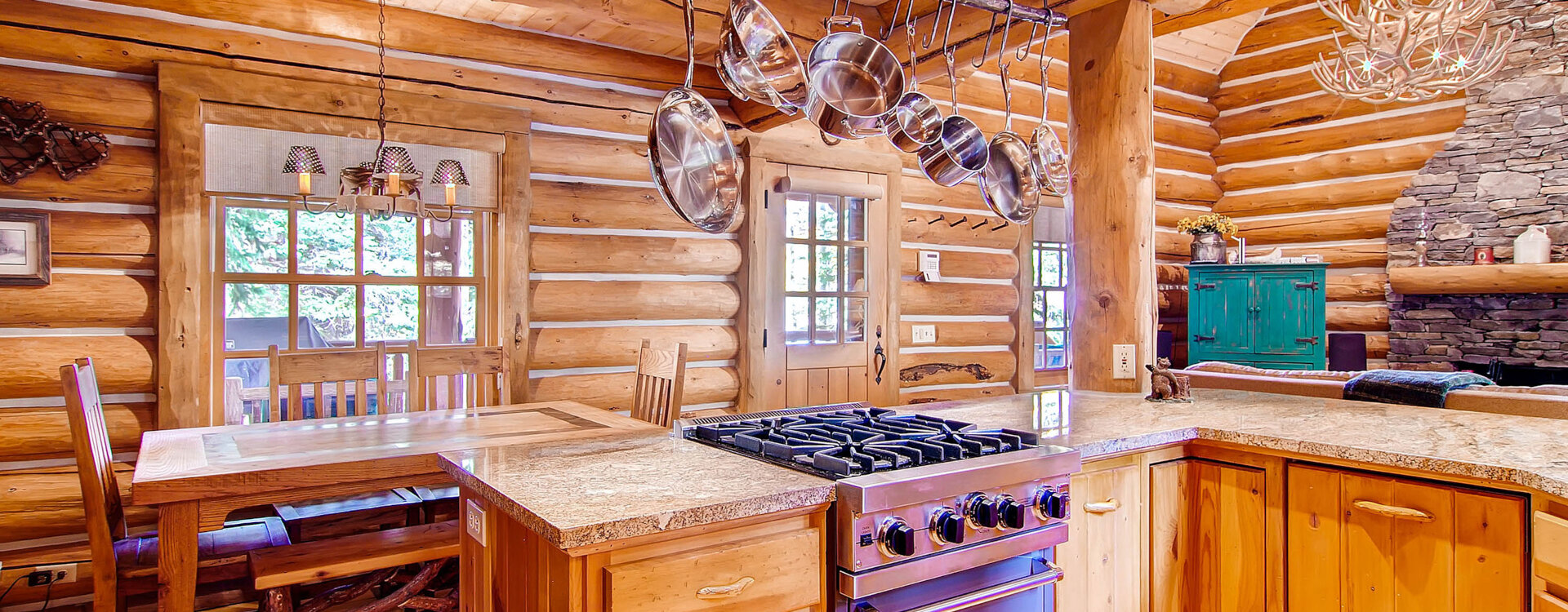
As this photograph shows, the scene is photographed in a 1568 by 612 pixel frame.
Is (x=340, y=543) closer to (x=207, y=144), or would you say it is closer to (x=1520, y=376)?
(x=207, y=144)

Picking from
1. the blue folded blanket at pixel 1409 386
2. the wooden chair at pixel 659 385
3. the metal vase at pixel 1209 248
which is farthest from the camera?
the metal vase at pixel 1209 248

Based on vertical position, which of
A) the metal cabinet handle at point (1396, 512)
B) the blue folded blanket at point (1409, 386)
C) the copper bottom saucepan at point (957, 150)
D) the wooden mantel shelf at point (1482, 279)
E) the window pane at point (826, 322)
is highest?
the copper bottom saucepan at point (957, 150)

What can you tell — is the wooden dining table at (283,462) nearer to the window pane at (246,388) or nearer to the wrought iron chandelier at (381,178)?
the window pane at (246,388)

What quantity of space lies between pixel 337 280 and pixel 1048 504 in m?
3.19

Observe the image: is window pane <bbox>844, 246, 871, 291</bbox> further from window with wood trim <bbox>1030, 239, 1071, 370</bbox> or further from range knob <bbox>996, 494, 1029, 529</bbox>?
range knob <bbox>996, 494, 1029, 529</bbox>

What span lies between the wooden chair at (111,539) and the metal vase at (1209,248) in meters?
6.34

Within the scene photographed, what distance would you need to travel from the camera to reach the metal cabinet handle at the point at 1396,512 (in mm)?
1901

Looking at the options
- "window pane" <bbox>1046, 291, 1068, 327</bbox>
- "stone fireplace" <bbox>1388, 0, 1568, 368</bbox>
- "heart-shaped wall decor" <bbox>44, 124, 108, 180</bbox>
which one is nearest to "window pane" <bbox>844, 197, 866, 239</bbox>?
"window pane" <bbox>1046, 291, 1068, 327</bbox>

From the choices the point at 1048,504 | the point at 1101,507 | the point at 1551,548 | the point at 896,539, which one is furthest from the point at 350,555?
the point at 1551,548

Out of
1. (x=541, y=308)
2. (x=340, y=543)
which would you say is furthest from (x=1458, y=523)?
(x=541, y=308)

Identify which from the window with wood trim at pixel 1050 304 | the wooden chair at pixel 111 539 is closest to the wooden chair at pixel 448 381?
the wooden chair at pixel 111 539

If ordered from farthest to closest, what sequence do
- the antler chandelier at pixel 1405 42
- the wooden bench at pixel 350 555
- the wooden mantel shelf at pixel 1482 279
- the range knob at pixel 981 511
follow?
the wooden mantel shelf at pixel 1482 279, the antler chandelier at pixel 1405 42, the wooden bench at pixel 350 555, the range knob at pixel 981 511

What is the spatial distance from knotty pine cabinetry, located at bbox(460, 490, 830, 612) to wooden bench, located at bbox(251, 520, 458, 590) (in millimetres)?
1071

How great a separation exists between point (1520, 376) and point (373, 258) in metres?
7.20
